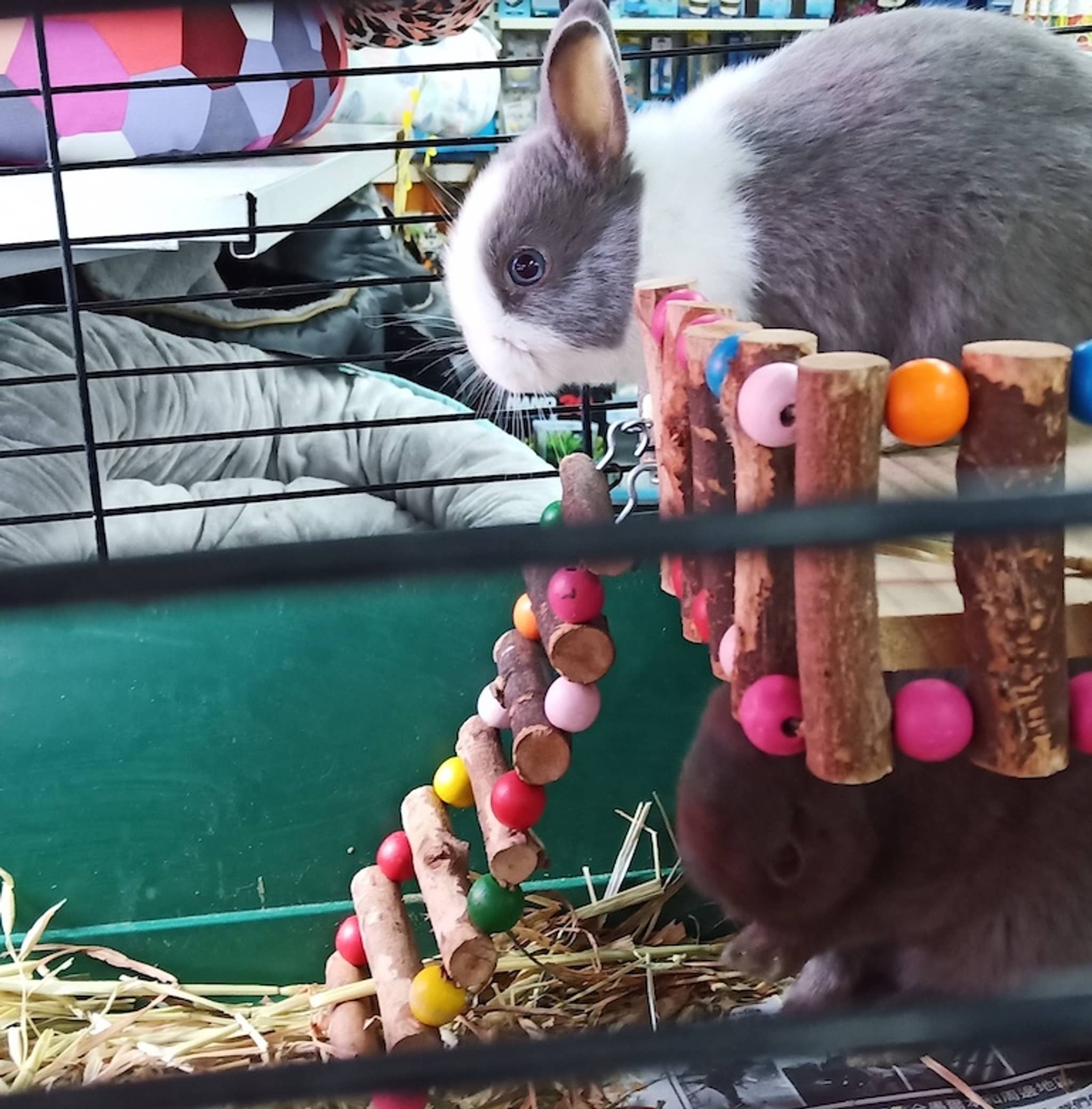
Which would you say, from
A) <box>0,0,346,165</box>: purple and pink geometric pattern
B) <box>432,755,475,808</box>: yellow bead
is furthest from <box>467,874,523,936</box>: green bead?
<box>0,0,346,165</box>: purple and pink geometric pattern

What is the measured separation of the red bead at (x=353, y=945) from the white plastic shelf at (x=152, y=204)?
0.66 meters

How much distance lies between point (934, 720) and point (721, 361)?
20 centimetres

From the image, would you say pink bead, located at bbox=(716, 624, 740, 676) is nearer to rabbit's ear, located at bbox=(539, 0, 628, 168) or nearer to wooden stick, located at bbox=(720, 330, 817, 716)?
wooden stick, located at bbox=(720, 330, 817, 716)

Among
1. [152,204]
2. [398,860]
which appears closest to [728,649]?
[398,860]

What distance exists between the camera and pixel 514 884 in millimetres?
885

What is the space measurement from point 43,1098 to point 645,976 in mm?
929

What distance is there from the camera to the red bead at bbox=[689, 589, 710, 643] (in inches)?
26.4

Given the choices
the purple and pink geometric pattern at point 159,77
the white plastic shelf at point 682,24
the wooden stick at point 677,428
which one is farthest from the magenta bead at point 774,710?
the white plastic shelf at point 682,24

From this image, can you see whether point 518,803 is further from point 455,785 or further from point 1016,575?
point 1016,575

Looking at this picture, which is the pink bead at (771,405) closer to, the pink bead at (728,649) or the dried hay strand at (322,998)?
the pink bead at (728,649)

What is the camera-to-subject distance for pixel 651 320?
0.75m

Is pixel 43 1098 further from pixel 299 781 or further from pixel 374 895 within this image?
pixel 299 781

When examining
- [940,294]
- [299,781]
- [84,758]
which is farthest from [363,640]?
[940,294]

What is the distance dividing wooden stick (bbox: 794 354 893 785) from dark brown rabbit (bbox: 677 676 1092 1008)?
17 centimetres
